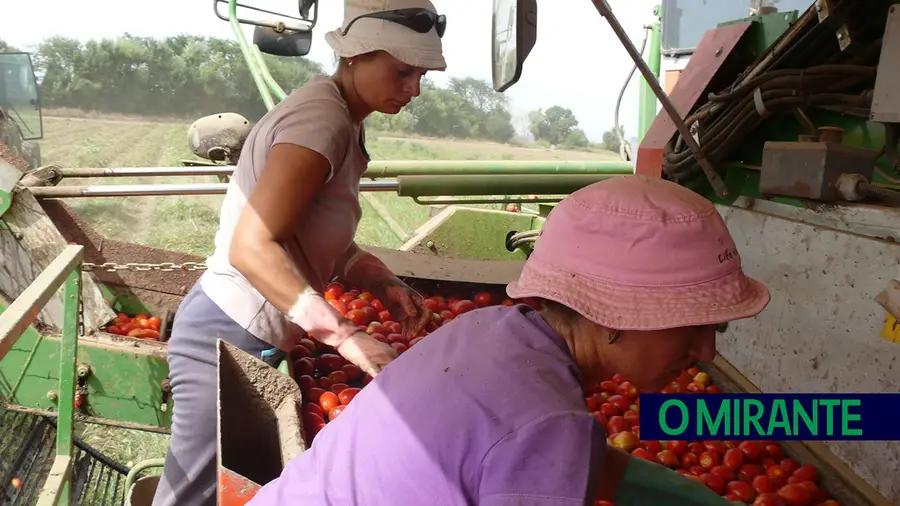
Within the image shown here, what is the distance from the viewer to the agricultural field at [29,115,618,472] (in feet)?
59.1

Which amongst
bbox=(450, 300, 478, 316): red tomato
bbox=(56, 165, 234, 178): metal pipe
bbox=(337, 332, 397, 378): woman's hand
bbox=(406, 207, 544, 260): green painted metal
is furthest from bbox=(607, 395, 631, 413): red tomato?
bbox=(56, 165, 234, 178): metal pipe

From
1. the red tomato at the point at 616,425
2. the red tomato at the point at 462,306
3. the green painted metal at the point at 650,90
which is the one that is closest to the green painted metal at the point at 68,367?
the red tomato at the point at 462,306

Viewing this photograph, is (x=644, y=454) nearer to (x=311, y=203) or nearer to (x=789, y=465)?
(x=789, y=465)

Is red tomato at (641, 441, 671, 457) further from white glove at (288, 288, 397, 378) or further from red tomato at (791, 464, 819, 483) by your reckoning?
white glove at (288, 288, 397, 378)

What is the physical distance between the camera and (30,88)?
39.4 feet

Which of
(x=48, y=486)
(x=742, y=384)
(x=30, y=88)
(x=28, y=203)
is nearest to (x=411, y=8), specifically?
(x=742, y=384)

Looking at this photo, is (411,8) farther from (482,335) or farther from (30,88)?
(30,88)

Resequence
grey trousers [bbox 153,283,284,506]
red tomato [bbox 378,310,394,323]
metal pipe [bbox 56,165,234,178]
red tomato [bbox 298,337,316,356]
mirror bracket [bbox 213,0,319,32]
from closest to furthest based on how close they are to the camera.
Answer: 1. grey trousers [bbox 153,283,284,506]
2. red tomato [bbox 298,337,316,356]
3. mirror bracket [bbox 213,0,319,32]
4. red tomato [bbox 378,310,394,323]
5. metal pipe [bbox 56,165,234,178]

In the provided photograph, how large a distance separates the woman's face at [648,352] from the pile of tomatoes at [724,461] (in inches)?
34.6

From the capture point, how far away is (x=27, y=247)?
3.82 meters

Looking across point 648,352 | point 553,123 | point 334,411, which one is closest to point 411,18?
point 334,411

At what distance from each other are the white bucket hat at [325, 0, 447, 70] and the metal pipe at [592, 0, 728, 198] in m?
0.47

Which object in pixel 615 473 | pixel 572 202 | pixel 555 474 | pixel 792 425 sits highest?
pixel 572 202

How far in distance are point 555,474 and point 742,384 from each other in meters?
2.03
